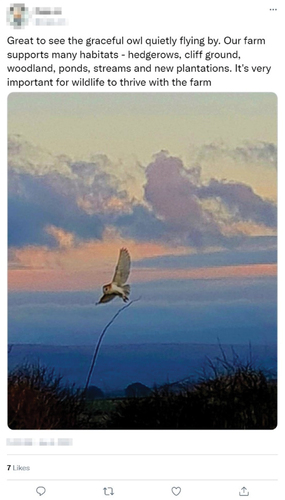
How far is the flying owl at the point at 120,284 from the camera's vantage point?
1570mm

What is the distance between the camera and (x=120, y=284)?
1.57 metres

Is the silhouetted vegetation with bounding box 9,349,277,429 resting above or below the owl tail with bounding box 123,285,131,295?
below

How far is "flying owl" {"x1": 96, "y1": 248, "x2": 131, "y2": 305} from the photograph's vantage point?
157 centimetres

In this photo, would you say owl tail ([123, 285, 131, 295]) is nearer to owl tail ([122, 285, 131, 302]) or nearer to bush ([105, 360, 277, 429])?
owl tail ([122, 285, 131, 302])

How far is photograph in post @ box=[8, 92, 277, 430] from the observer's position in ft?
5.20

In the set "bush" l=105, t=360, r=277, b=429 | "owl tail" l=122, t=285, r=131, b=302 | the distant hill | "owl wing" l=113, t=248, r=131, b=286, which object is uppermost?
"owl wing" l=113, t=248, r=131, b=286
